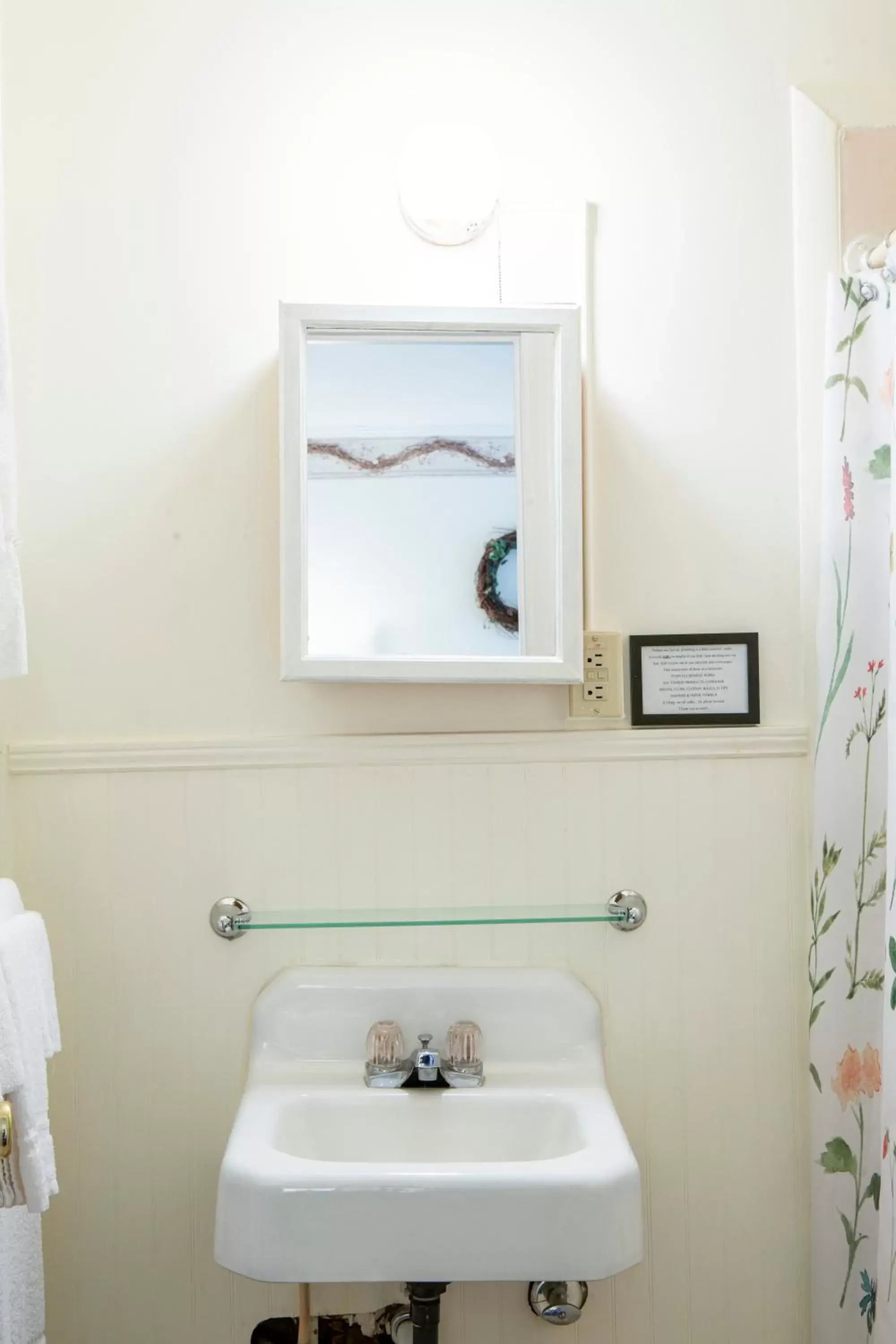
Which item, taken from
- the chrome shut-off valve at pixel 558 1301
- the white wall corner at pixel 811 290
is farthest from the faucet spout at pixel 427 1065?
the white wall corner at pixel 811 290

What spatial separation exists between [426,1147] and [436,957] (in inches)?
9.3

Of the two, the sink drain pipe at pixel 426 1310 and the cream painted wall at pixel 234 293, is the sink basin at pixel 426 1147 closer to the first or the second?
the sink drain pipe at pixel 426 1310

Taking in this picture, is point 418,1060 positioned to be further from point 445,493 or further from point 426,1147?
point 445,493

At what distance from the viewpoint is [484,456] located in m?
1.48

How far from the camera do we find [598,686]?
153 centimetres

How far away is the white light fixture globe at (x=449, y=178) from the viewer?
147 centimetres

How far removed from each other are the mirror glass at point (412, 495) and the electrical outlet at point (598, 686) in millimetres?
112

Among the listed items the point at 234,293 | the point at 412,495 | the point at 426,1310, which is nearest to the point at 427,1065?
the point at 426,1310

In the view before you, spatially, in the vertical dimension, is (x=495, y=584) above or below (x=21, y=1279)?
above

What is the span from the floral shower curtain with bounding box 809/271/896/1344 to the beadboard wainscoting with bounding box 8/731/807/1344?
39mm

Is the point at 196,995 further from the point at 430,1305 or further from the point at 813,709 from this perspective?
the point at 813,709

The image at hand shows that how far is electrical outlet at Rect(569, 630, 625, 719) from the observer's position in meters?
1.53

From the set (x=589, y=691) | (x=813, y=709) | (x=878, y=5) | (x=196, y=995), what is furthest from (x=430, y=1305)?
(x=878, y=5)

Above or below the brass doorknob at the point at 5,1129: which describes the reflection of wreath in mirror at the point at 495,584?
above
